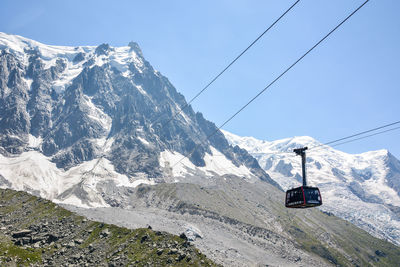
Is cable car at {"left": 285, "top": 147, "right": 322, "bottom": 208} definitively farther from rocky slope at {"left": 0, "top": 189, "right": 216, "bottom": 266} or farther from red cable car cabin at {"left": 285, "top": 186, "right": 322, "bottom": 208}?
rocky slope at {"left": 0, "top": 189, "right": 216, "bottom": 266}

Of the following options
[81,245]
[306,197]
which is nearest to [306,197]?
[306,197]

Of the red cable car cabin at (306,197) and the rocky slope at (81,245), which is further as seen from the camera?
the rocky slope at (81,245)

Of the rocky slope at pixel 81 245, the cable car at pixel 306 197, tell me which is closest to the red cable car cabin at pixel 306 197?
the cable car at pixel 306 197

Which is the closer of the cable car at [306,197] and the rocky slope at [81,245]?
the cable car at [306,197]

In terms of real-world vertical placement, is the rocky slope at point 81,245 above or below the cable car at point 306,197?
below

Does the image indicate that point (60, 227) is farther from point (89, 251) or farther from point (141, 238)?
point (141, 238)

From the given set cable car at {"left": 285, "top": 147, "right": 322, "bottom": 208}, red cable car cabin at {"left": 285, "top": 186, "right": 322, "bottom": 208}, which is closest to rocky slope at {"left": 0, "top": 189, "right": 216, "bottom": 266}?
red cable car cabin at {"left": 285, "top": 186, "right": 322, "bottom": 208}

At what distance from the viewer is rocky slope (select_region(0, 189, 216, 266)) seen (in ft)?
268

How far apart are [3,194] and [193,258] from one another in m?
99.5

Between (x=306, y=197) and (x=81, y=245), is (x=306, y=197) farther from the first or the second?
(x=81, y=245)

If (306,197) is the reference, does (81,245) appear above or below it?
below

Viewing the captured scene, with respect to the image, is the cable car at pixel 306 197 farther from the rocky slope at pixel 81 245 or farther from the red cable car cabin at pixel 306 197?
the rocky slope at pixel 81 245

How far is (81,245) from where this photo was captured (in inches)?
3693

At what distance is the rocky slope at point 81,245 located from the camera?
81688 mm
